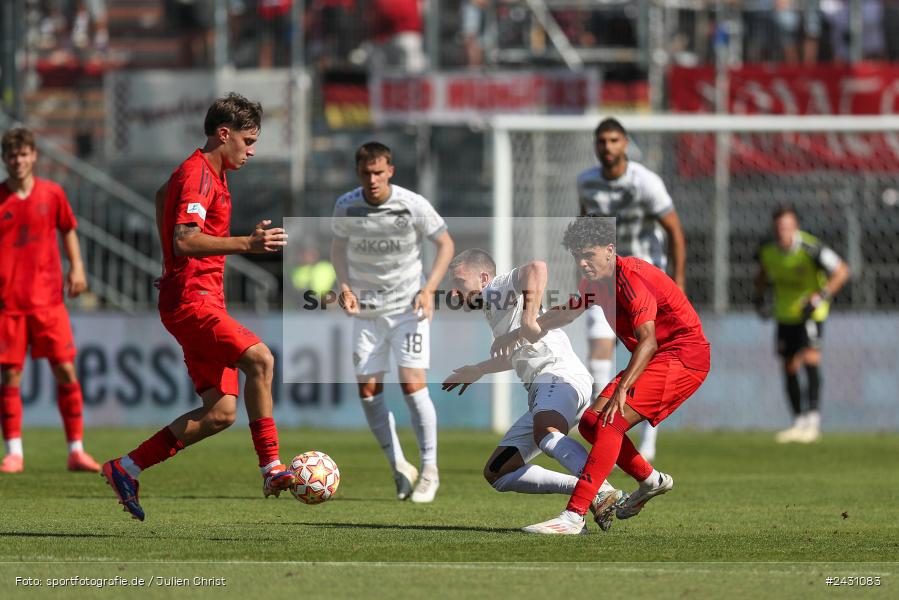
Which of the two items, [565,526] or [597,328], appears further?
[597,328]

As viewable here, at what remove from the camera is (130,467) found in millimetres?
7992

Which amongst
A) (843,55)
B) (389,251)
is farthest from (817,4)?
(389,251)

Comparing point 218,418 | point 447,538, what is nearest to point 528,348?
point 447,538

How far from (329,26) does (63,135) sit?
3.78 m

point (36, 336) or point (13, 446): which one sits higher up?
point (36, 336)

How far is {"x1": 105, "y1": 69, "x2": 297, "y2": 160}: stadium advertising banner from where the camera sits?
811 inches

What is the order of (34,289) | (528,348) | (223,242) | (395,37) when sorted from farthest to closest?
(395,37) < (34,289) < (528,348) < (223,242)

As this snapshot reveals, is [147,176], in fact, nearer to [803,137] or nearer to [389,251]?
[803,137]

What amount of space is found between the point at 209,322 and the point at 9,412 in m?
4.53

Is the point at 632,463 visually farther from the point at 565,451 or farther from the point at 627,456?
the point at 565,451

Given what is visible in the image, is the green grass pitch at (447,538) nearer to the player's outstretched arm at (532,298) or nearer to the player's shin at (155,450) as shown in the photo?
the player's shin at (155,450)

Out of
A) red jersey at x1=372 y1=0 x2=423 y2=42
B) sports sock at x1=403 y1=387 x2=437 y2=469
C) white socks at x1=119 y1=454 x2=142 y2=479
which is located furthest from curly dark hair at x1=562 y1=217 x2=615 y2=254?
red jersey at x1=372 y1=0 x2=423 y2=42

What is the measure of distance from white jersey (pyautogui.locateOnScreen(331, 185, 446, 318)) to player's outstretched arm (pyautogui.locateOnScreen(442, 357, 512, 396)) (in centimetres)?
175

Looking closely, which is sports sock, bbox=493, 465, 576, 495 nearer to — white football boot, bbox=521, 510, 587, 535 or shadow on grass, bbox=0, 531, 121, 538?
white football boot, bbox=521, 510, 587, 535
